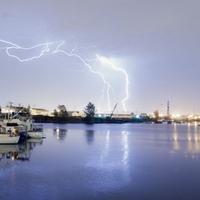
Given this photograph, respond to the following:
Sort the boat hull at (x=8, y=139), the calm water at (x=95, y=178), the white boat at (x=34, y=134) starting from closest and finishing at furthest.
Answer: the calm water at (x=95, y=178), the boat hull at (x=8, y=139), the white boat at (x=34, y=134)

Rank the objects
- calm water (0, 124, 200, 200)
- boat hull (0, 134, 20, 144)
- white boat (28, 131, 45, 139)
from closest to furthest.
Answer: calm water (0, 124, 200, 200) < boat hull (0, 134, 20, 144) < white boat (28, 131, 45, 139)

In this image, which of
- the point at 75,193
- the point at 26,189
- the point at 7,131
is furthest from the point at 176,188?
the point at 7,131

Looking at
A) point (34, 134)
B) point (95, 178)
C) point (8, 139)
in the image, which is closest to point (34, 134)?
point (34, 134)

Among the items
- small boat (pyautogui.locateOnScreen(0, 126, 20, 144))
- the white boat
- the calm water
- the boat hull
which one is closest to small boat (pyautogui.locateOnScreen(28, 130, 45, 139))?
the white boat

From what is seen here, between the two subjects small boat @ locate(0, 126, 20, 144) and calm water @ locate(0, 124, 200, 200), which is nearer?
calm water @ locate(0, 124, 200, 200)

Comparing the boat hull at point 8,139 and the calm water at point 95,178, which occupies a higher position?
the boat hull at point 8,139

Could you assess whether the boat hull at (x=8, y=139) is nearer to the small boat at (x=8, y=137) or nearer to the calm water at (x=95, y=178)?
the small boat at (x=8, y=137)

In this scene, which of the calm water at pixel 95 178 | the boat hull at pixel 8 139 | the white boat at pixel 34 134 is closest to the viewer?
the calm water at pixel 95 178

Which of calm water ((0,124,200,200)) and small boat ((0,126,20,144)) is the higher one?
small boat ((0,126,20,144))

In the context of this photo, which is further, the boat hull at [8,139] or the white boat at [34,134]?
the white boat at [34,134]

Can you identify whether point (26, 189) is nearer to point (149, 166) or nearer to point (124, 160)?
point (149, 166)

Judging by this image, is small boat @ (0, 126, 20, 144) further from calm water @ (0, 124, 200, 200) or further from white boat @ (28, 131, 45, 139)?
white boat @ (28, 131, 45, 139)

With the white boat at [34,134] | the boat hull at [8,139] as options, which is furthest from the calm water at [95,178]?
the white boat at [34,134]

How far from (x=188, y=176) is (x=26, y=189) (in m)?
14.5
